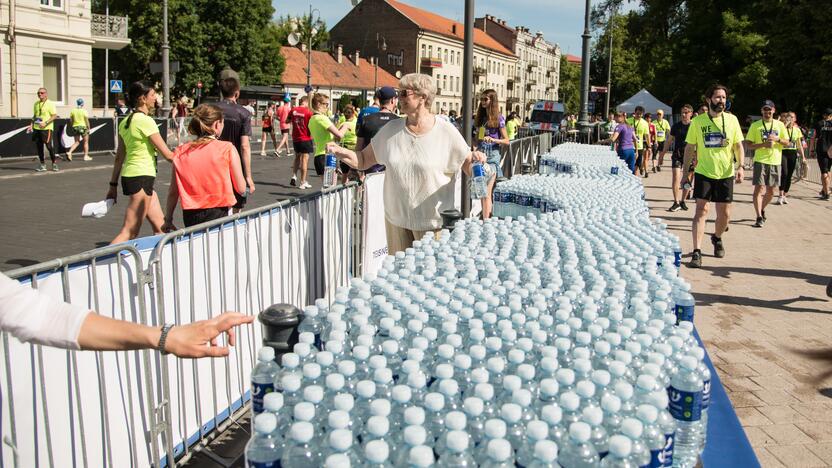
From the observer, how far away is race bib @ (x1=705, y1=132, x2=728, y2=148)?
8500mm

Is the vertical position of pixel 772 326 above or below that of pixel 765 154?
below

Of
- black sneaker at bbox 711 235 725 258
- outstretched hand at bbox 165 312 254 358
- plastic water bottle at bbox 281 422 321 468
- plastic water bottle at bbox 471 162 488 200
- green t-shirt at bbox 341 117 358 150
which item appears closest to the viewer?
plastic water bottle at bbox 281 422 321 468

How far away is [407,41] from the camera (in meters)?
90.2

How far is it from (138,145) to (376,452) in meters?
6.21

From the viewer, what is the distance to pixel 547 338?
101 inches

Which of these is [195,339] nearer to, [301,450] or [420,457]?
[301,450]

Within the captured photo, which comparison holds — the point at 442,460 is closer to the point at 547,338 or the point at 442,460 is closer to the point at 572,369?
the point at 572,369

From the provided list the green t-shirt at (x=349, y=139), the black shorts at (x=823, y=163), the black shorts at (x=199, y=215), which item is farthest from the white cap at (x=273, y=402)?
the black shorts at (x=823, y=163)

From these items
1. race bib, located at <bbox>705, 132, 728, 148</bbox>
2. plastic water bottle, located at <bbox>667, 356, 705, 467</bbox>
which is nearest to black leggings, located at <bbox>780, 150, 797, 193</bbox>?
race bib, located at <bbox>705, 132, 728, 148</bbox>

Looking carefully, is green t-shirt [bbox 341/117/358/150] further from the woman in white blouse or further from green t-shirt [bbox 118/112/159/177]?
the woman in white blouse

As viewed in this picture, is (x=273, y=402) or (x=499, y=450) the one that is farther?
(x=273, y=402)

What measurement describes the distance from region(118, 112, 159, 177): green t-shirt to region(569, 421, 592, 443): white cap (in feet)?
20.2

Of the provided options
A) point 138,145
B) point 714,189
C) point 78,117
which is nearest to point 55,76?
point 78,117

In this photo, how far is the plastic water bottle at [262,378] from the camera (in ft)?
7.48
